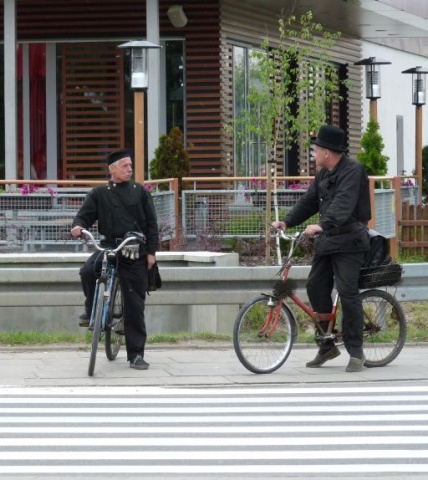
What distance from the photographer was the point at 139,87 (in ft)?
62.4

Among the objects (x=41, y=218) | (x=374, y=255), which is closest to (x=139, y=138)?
(x=41, y=218)

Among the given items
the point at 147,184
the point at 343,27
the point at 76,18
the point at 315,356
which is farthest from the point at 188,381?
the point at 343,27

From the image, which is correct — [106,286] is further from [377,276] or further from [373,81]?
[373,81]

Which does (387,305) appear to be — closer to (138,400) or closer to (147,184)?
(138,400)

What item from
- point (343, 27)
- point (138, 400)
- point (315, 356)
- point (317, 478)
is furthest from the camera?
point (343, 27)

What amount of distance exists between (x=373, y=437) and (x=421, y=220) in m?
12.5

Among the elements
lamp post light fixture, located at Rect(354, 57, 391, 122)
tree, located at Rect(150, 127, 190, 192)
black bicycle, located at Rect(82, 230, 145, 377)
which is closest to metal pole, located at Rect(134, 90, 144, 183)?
tree, located at Rect(150, 127, 190, 192)

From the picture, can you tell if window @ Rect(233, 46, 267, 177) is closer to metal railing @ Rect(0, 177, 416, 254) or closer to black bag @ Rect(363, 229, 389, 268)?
metal railing @ Rect(0, 177, 416, 254)

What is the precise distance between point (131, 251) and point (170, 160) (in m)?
11.4

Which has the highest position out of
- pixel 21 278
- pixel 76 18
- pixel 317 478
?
pixel 76 18

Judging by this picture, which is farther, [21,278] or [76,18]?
[76,18]

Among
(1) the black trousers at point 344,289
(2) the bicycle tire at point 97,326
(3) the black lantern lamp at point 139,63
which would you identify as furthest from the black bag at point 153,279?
(3) the black lantern lamp at point 139,63

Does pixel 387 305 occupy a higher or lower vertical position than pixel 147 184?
lower

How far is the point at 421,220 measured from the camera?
67.5ft
